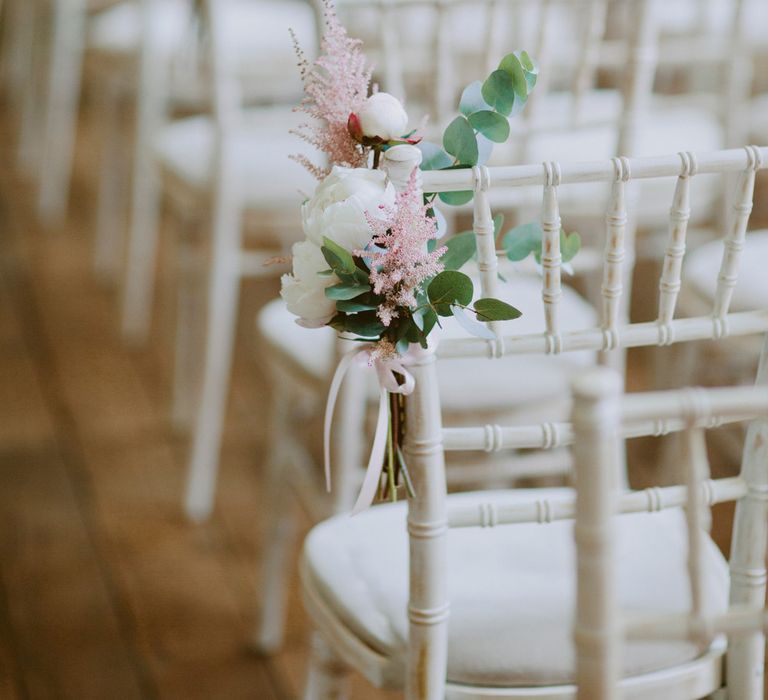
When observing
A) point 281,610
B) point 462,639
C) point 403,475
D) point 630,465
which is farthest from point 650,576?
point 630,465

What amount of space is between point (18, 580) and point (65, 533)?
0.15m

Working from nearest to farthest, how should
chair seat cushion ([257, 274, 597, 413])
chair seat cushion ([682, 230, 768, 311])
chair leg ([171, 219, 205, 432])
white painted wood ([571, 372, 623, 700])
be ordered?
white painted wood ([571, 372, 623, 700]), chair seat cushion ([257, 274, 597, 413]), chair seat cushion ([682, 230, 768, 311]), chair leg ([171, 219, 205, 432])

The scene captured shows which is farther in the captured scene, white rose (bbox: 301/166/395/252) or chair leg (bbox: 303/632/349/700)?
chair leg (bbox: 303/632/349/700)

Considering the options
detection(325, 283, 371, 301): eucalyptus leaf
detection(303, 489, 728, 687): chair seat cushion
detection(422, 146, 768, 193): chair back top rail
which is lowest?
detection(303, 489, 728, 687): chair seat cushion

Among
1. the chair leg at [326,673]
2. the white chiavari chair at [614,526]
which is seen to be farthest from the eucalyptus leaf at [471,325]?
the chair leg at [326,673]

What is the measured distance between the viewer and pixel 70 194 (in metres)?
3.81

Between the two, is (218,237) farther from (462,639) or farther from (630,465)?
(462,639)

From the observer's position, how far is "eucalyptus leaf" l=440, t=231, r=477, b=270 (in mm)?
911

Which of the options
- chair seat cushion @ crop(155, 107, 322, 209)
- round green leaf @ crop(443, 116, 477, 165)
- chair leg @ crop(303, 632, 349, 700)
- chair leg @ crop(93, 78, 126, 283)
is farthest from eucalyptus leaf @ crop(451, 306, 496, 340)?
chair leg @ crop(93, 78, 126, 283)

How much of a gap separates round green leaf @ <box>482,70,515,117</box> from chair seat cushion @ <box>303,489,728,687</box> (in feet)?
1.15

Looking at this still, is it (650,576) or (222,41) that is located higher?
(222,41)

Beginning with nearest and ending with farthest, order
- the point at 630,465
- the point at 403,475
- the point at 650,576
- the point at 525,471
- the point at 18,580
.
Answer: the point at 403,475
the point at 650,576
the point at 525,471
the point at 18,580
the point at 630,465

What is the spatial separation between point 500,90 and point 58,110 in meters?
2.92

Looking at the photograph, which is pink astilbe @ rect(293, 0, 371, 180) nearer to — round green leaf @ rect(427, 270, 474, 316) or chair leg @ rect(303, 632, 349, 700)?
round green leaf @ rect(427, 270, 474, 316)
